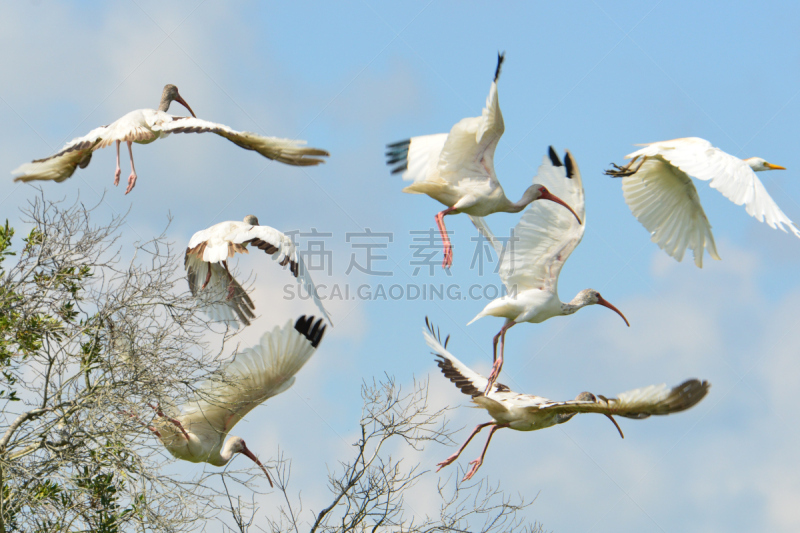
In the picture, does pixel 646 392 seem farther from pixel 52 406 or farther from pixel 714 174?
pixel 52 406

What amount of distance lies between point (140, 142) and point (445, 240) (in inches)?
148

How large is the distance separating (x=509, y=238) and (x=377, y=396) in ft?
11.3

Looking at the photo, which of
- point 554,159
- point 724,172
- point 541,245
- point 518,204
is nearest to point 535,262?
point 541,245

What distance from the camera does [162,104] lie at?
1496cm

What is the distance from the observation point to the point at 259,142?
37.9 ft

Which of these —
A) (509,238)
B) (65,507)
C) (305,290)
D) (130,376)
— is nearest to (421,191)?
(509,238)

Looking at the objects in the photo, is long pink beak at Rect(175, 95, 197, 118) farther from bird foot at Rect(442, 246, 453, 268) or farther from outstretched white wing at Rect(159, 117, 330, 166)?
bird foot at Rect(442, 246, 453, 268)

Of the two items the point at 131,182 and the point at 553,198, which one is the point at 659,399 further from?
the point at 131,182

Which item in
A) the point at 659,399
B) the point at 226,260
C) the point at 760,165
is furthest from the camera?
the point at 760,165

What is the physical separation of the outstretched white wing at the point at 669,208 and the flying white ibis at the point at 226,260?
506 centimetres

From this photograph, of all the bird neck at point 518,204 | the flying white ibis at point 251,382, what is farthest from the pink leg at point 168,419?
the bird neck at point 518,204

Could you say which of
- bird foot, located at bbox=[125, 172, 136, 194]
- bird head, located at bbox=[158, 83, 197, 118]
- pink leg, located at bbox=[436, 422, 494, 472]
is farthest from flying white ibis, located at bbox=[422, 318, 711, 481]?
bird head, located at bbox=[158, 83, 197, 118]

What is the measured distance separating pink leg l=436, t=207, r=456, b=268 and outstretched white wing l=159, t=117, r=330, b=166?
1536mm

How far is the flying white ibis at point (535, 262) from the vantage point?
40.6 ft
